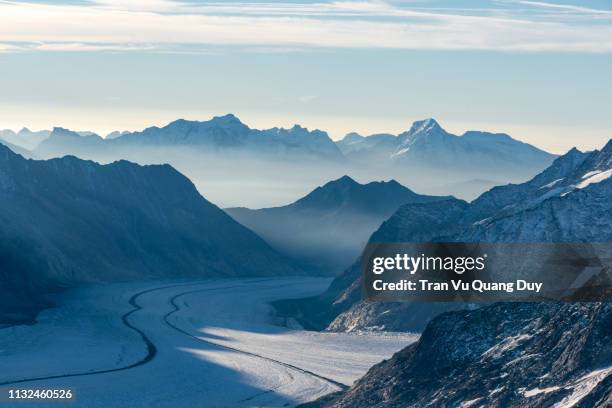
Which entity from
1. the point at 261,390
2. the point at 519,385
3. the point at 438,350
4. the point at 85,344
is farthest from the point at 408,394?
the point at 85,344

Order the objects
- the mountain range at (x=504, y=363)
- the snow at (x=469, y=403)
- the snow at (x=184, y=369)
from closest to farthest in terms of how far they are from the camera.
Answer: the mountain range at (x=504, y=363) < the snow at (x=469, y=403) < the snow at (x=184, y=369)

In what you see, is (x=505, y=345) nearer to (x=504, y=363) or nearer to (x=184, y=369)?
(x=504, y=363)

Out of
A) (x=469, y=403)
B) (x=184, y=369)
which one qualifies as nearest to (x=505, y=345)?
(x=469, y=403)

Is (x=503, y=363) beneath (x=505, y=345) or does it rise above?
beneath

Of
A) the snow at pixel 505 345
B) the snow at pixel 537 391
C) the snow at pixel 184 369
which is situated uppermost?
the snow at pixel 505 345

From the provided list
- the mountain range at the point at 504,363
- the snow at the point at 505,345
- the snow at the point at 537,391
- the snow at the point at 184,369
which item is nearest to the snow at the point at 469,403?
the mountain range at the point at 504,363

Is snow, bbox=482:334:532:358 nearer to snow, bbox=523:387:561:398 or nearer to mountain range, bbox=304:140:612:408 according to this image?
mountain range, bbox=304:140:612:408

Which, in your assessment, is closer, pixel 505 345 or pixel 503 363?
pixel 503 363

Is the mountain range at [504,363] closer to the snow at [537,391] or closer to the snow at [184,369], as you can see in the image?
the snow at [537,391]

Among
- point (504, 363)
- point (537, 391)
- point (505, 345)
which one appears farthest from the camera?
point (505, 345)
